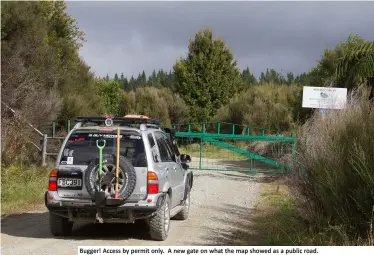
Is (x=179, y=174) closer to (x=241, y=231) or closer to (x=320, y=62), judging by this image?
(x=241, y=231)

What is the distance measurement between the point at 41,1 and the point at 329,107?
18.5 m

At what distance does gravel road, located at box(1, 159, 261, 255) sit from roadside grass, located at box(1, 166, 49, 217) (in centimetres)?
68

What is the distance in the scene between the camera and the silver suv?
8617mm

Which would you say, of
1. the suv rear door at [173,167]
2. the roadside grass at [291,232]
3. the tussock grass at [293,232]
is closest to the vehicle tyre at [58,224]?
the suv rear door at [173,167]

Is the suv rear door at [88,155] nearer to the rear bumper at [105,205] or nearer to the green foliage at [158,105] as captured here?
the rear bumper at [105,205]

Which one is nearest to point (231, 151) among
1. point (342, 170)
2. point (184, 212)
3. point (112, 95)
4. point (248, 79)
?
point (184, 212)

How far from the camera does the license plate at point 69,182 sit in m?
8.81

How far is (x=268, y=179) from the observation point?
840 inches

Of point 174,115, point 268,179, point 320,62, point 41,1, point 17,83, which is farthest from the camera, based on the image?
point 174,115

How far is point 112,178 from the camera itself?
8.60 meters

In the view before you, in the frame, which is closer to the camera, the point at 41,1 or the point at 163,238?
the point at 163,238

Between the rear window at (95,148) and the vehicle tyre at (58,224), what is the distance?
3.34ft

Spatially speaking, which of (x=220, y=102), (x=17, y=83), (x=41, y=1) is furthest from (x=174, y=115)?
(x=17, y=83)

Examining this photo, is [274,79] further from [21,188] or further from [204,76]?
[21,188]
